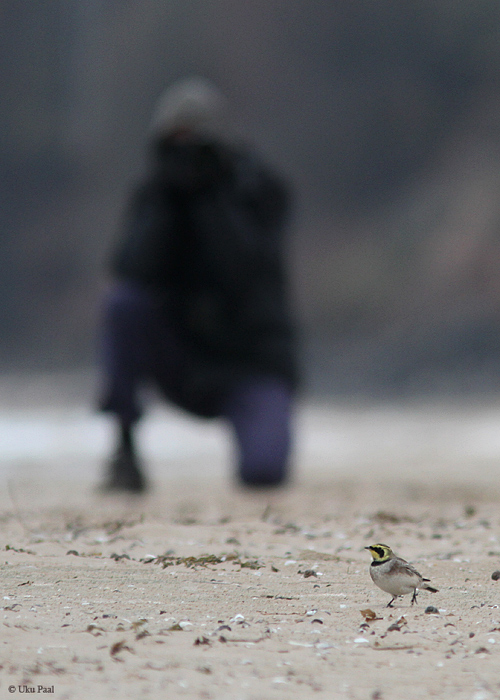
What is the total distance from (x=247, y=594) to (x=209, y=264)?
86.0 inches

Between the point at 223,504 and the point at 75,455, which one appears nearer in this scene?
the point at 223,504

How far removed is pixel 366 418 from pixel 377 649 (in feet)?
18.5

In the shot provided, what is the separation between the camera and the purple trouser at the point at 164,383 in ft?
11.9

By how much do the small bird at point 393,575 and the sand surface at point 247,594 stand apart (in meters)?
0.04

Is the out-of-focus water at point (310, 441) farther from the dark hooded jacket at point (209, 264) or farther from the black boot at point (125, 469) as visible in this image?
the dark hooded jacket at point (209, 264)

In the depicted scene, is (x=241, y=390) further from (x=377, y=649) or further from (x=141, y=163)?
(x=141, y=163)

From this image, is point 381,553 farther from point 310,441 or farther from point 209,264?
point 310,441

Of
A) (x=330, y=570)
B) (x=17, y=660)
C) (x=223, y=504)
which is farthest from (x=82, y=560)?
A: (x=223, y=504)

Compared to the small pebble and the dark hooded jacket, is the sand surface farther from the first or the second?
the dark hooded jacket

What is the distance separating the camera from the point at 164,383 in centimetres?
379

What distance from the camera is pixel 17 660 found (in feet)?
4.24

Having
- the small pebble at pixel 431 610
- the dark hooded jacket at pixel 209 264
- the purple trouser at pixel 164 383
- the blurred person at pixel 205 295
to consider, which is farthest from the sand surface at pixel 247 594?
the dark hooded jacket at pixel 209 264

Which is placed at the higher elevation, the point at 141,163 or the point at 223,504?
the point at 141,163

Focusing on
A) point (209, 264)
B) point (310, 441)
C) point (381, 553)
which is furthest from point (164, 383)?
point (381, 553)
